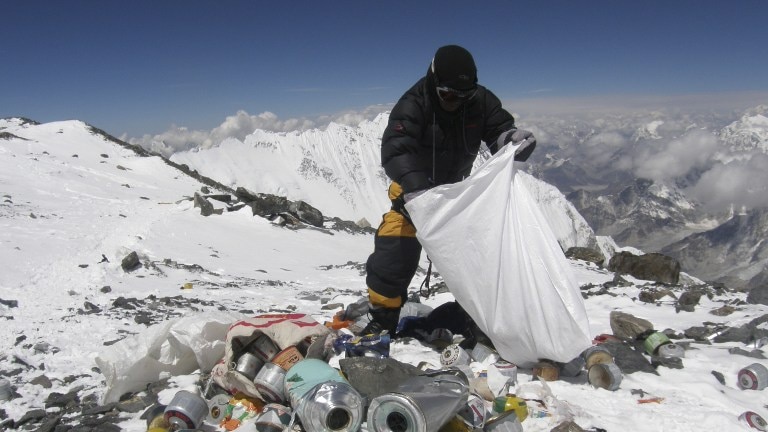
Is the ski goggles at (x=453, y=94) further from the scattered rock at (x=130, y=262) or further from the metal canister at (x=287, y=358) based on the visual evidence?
the scattered rock at (x=130, y=262)

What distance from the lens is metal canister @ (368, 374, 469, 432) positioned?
8.04 feet

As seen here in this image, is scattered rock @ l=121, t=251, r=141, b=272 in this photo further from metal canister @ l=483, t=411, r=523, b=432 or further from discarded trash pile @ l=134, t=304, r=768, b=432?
metal canister @ l=483, t=411, r=523, b=432

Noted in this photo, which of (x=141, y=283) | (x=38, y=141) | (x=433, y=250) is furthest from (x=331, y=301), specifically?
(x=38, y=141)

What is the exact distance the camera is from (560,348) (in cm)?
349

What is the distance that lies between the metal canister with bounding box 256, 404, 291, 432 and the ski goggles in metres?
2.60

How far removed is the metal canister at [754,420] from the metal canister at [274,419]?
2.81 metres

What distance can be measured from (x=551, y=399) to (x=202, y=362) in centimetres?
264

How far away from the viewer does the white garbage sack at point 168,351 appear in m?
3.64

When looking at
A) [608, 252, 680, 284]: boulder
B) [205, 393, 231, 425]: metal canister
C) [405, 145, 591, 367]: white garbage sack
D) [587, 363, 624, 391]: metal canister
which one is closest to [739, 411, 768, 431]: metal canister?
[587, 363, 624, 391]: metal canister

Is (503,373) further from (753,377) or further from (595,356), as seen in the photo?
(753,377)

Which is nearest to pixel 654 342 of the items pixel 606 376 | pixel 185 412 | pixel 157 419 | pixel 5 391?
pixel 606 376

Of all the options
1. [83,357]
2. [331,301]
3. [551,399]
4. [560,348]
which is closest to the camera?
[551,399]

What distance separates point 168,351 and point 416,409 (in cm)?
236

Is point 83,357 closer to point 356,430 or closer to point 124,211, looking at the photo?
point 356,430
